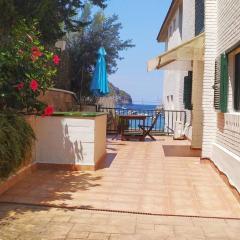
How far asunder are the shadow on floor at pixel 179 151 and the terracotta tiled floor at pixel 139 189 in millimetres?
1237

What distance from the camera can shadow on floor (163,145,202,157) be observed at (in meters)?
11.4

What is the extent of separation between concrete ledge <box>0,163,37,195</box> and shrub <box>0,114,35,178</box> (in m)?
0.51

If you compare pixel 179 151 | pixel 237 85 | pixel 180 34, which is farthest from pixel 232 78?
pixel 180 34

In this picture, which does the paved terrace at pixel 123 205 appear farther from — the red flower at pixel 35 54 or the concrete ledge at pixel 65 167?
the red flower at pixel 35 54

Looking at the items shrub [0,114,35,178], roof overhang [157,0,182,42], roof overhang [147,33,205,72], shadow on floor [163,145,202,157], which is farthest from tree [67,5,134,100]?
shrub [0,114,35,178]

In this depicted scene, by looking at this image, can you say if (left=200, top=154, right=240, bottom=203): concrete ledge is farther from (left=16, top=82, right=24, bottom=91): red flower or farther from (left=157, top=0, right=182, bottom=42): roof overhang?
(left=157, top=0, right=182, bottom=42): roof overhang

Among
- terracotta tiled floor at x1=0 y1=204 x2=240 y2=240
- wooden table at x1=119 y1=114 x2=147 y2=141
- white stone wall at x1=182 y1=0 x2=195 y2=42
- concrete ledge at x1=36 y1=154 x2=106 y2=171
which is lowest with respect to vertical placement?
terracotta tiled floor at x1=0 y1=204 x2=240 y2=240

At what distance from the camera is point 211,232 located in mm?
4949

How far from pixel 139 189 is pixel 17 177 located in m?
2.06

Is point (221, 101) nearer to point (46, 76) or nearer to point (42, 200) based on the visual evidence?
point (46, 76)

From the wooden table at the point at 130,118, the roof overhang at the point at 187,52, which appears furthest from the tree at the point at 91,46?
the roof overhang at the point at 187,52

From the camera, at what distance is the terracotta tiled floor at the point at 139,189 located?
600 centimetres

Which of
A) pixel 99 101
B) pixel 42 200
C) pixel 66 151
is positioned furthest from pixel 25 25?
pixel 99 101

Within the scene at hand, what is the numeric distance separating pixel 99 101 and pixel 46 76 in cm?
1499
